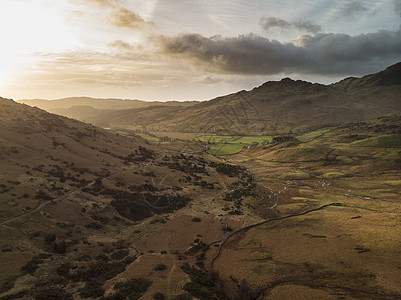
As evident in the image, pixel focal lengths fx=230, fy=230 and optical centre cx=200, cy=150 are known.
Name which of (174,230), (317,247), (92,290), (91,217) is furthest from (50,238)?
(317,247)

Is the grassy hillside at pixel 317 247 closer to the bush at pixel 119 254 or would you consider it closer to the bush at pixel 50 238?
the bush at pixel 119 254

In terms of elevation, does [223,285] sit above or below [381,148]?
below

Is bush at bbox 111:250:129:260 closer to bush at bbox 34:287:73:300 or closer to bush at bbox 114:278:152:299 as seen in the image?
bush at bbox 114:278:152:299

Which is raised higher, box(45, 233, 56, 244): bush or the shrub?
box(45, 233, 56, 244): bush

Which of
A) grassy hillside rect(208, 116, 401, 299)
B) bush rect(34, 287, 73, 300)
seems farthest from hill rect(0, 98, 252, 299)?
grassy hillside rect(208, 116, 401, 299)

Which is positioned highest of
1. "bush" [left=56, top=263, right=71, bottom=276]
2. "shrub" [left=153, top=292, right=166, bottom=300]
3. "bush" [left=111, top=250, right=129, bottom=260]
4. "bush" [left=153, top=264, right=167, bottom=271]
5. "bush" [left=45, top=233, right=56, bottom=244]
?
"bush" [left=45, top=233, right=56, bottom=244]

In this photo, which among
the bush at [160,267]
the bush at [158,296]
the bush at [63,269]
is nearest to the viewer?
the bush at [158,296]

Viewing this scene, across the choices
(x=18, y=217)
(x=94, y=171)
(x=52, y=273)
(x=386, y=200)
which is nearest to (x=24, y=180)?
(x=18, y=217)

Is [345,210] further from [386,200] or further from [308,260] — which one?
[308,260]

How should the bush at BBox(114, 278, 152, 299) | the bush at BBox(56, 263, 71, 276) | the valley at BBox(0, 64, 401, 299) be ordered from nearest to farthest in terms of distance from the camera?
1. the bush at BBox(114, 278, 152, 299)
2. the valley at BBox(0, 64, 401, 299)
3. the bush at BBox(56, 263, 71, 276)

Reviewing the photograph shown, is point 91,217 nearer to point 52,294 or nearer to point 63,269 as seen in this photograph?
point 63,269

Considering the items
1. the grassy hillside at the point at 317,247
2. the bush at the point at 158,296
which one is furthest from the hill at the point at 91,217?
the grassy hillside at the point at 317,247
